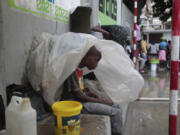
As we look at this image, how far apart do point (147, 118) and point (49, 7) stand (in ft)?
6.33

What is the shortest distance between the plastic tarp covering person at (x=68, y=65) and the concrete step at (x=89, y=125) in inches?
6.8

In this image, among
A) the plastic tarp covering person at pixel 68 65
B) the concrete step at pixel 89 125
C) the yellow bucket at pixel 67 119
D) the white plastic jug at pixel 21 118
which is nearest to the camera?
the white plastic jug at pixel 21 118

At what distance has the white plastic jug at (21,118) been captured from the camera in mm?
917

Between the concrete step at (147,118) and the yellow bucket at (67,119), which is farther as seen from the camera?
the concrete step at (147,118)

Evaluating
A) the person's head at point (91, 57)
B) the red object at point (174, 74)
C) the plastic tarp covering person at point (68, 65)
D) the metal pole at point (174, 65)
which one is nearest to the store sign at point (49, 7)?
the plastic tarp covering person at point (68, 65)

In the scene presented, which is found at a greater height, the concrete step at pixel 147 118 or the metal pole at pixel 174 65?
the metal pole at pixel 174 65

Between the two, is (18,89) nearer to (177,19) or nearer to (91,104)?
(91,104)

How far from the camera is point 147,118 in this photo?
2578 millimetres

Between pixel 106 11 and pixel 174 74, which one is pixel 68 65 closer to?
pixel 174 74

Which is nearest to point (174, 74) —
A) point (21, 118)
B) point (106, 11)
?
point (21, 118)

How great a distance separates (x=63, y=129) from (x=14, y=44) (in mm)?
922

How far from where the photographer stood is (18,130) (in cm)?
94

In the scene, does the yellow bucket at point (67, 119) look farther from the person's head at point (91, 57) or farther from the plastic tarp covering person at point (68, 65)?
the person's head at point (91, 57)

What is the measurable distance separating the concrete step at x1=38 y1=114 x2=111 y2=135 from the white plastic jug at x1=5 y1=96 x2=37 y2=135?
377mm
